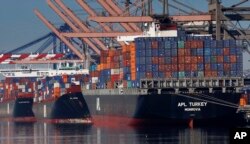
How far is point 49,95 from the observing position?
11669 centimetres

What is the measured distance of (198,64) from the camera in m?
77.7

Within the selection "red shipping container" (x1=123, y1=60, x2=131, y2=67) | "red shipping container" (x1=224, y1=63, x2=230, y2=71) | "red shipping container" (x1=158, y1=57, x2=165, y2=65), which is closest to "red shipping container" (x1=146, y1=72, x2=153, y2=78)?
"red shipping container" (x1=158, y1=57, x2=165, y2=65)

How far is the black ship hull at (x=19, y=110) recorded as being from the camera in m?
135

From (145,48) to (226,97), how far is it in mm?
8957

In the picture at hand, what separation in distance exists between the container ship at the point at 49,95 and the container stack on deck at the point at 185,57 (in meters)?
26.7

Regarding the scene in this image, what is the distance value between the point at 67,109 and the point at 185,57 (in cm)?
3665

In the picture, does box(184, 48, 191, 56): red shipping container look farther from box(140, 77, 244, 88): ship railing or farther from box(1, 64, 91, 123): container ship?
box(1, 64, 91, 123): container ship

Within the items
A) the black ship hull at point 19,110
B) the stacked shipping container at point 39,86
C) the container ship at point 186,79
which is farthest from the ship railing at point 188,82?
the black ship hull at point 19,110

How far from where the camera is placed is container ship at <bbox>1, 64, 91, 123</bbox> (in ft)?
355

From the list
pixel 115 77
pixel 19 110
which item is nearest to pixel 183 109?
pixel 115 77

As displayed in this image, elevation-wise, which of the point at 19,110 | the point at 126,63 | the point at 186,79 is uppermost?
the point at 126,63

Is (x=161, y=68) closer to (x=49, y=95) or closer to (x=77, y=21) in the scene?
(x=77, y=21)

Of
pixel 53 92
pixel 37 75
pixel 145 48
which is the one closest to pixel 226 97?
pixel 145 48

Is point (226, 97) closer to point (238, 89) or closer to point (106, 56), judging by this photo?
point (238, 89)
